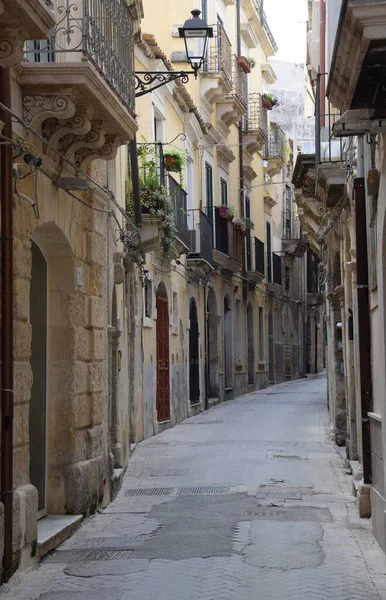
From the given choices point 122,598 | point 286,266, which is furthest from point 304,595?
point 286,266

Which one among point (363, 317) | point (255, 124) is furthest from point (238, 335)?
point (363, 317)

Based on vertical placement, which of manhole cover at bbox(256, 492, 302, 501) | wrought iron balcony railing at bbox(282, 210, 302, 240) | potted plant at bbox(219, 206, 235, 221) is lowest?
manhole cover at bbox(256, 492, 302, 501)

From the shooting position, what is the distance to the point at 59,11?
31.1 feet

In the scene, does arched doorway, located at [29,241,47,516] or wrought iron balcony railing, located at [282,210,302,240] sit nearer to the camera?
arched doorway, located at [29,241,47,516]

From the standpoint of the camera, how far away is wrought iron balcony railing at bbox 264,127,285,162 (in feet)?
128

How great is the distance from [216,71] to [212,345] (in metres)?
7.20

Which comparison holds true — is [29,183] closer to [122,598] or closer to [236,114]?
[122,598]

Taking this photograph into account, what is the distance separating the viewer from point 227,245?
95.9 ft

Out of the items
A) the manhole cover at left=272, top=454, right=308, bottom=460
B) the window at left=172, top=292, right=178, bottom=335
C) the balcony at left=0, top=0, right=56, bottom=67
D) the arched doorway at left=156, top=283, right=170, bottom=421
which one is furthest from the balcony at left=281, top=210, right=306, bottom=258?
the balcony at left=0, top=0, right=56, bottom=67

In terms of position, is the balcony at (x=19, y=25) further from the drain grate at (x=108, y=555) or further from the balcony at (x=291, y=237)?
→ the balcony at (x=291, y=237)

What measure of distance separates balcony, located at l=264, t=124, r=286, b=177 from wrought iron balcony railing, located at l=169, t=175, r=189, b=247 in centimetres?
1668

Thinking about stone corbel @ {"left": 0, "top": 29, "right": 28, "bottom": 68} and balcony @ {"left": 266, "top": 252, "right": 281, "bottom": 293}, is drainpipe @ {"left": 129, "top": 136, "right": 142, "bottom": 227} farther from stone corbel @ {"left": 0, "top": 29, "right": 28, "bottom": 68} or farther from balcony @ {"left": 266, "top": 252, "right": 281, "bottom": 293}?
balcony @ {"left": 266, "top": 252, "right": 281, "bottom": 293}

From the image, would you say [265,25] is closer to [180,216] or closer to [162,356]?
[180,216]

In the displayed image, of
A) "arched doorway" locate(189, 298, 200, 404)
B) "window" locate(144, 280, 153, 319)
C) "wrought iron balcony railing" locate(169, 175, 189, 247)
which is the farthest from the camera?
"arched doorway" locate(189, 298, 200, 404)
